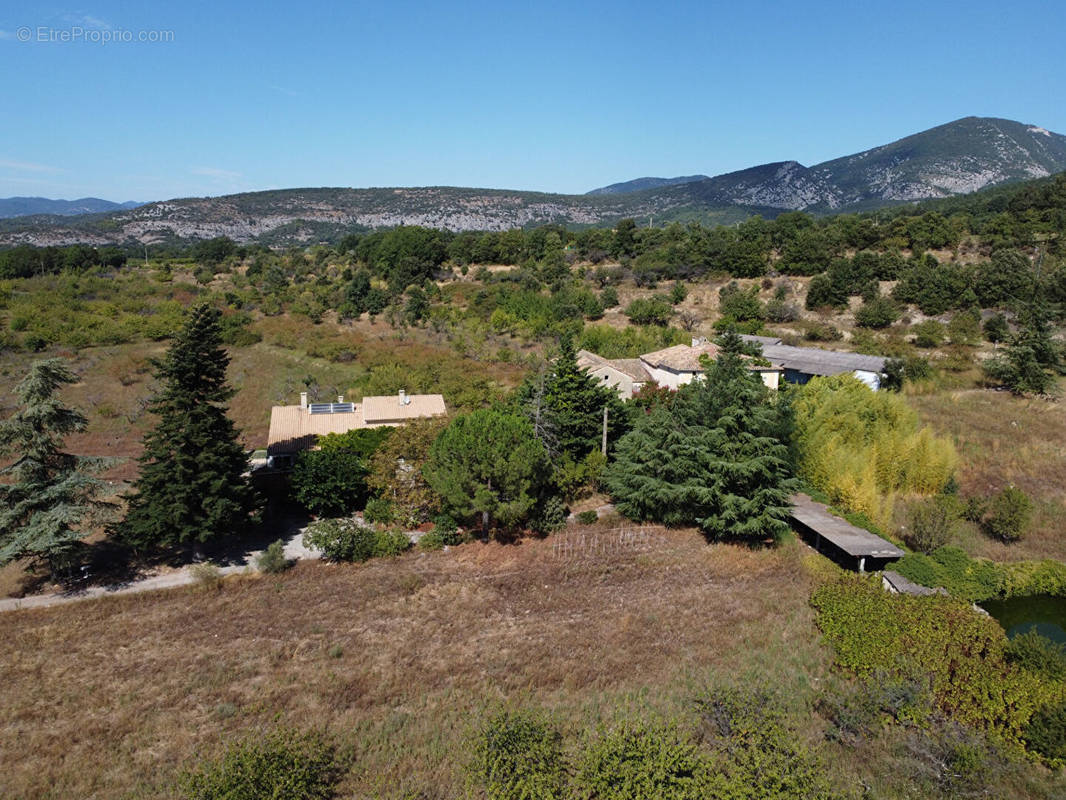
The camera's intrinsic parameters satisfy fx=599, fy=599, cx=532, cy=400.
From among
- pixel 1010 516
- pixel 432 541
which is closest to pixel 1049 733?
pixel 1010 516

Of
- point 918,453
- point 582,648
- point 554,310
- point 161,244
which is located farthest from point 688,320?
point 161,244

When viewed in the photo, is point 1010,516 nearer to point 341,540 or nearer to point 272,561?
A: point 341,540

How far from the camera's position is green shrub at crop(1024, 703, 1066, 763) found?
37.9ft

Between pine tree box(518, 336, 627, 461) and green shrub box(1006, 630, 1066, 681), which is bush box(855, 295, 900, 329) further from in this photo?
green shrub box(1006, 630, 1066, 681)

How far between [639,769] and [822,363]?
3603cm

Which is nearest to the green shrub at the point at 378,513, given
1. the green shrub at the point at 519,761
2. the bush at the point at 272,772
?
the bush at the point at 272,772

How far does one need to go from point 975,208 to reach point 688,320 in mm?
45566

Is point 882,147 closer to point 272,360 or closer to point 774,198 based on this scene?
point 774,198

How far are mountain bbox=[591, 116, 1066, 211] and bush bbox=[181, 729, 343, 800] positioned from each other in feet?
441

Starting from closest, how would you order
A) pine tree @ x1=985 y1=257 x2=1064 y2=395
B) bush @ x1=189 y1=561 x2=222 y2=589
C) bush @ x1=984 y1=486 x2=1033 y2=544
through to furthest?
bush @ x1=189 y1=561 x2=222 y2=589 < bush @ x1=984 y1=486 x2=1033 y2=544 < pine tree @ x1=985 y1=257 x2=1064 y2=395

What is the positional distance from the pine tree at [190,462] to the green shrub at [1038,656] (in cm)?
2145

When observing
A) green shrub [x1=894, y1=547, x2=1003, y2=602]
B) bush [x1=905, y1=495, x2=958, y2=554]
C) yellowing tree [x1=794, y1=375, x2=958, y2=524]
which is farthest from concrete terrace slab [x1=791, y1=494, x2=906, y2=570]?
bush [x1=905, y1=495, x2=958, y2=554]

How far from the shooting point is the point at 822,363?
39906mm

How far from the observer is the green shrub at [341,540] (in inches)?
780
